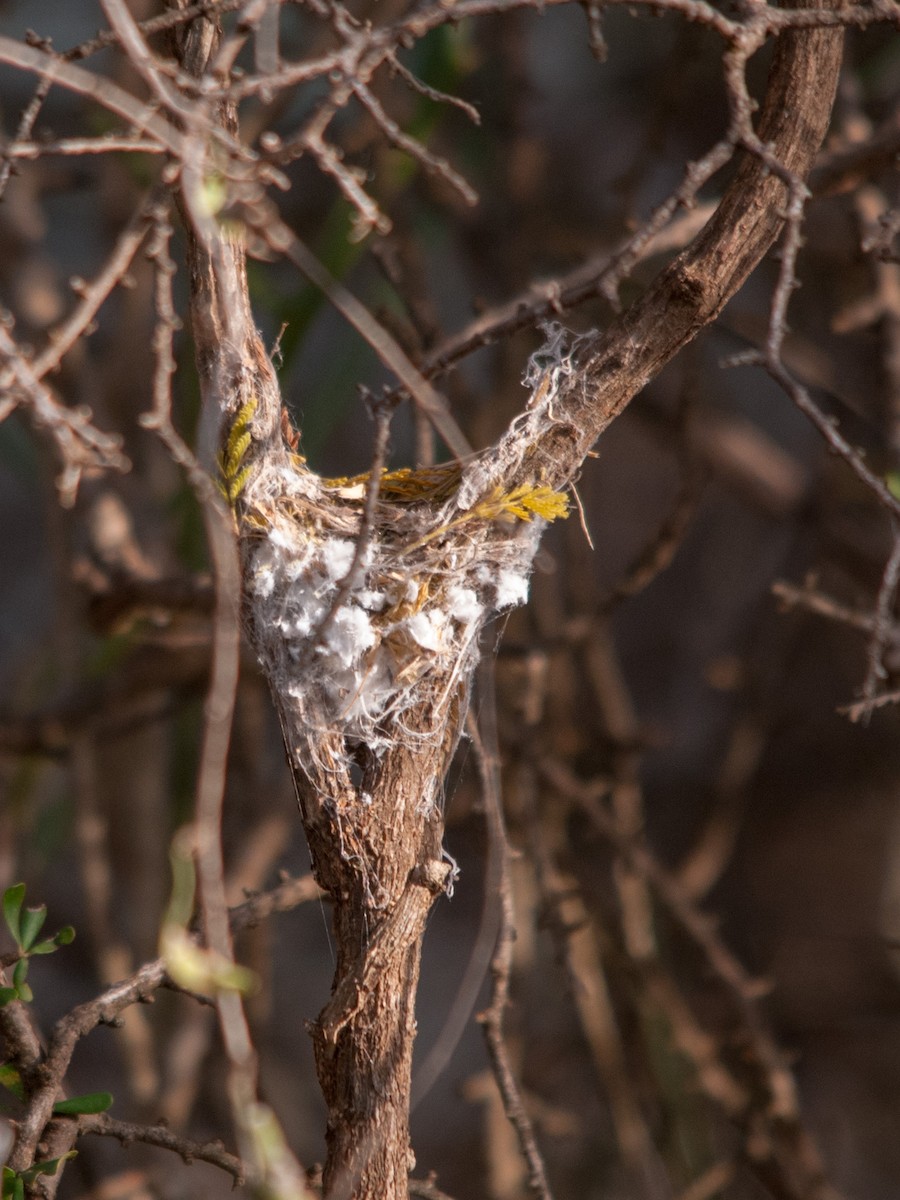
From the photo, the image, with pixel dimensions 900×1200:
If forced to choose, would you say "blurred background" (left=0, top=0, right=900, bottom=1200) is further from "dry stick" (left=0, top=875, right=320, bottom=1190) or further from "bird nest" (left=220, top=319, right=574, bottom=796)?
"dry stick" (left=0, top=875, right=320, bottom=1190)

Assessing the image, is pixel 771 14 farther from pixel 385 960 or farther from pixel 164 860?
pixel 164 860

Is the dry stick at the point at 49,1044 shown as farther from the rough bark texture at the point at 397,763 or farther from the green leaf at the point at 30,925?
the rough bark texture at the point at 397,763

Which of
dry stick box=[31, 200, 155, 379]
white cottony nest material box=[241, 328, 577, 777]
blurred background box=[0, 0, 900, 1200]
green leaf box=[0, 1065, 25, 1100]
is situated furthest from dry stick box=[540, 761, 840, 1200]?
dry stick box=[31, 200, 155, 379]

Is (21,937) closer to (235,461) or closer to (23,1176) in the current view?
(23,1176)

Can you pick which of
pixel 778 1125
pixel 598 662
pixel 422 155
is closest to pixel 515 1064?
pixel 778 1125

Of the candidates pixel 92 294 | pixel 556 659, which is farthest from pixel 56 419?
pixel 556 659

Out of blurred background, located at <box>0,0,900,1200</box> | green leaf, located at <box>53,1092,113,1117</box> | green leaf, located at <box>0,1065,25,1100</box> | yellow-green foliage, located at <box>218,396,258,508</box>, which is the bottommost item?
green leaf, located at <box>53,1092,113,1117</box>
